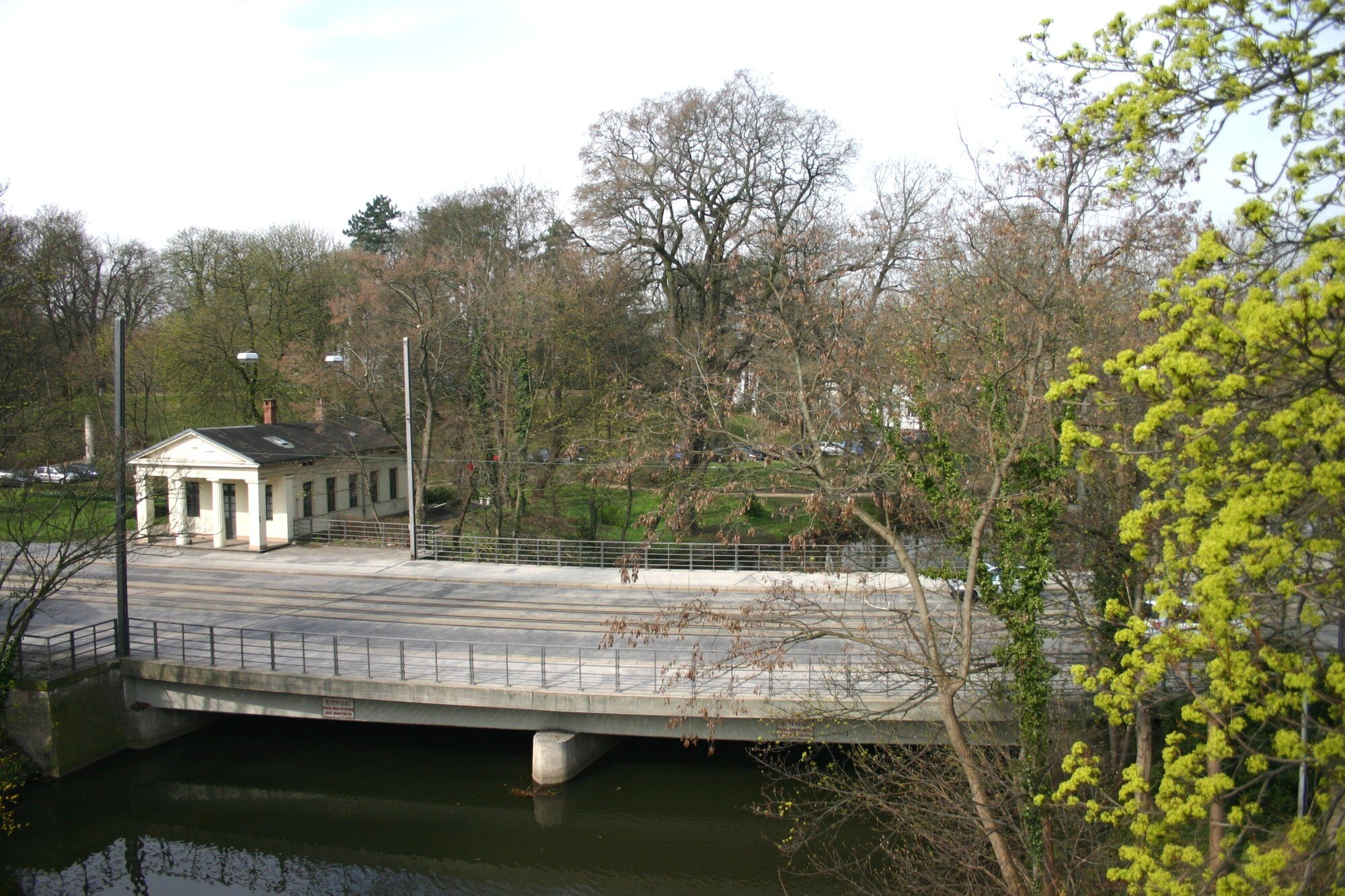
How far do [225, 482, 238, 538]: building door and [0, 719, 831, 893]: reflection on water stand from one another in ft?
41.6

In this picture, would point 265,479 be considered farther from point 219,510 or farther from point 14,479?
point 14,479

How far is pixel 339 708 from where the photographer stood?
17703mm

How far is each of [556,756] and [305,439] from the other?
20543 millimetres

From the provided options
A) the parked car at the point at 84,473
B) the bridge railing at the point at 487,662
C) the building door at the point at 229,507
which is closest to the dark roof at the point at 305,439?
the building door at the point at 229,507

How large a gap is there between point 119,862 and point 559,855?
7.20 m

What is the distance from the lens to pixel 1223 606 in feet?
17.5

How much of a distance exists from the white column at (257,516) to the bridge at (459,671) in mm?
5473

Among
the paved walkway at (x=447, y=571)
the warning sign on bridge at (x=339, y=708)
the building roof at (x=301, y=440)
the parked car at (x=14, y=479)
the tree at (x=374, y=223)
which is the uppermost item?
the tree at (x=374, y=223)

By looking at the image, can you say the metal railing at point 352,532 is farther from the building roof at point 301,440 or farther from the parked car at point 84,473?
the parked car at point 84,473

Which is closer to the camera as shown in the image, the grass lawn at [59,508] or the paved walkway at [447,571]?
the grass lawn at [59,508]

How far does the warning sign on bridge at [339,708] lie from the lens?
1762 centimetres

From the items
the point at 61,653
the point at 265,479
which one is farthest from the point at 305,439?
the point at 61,653

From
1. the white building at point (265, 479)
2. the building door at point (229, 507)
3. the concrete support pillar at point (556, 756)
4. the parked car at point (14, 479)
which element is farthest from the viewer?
the building door at point (229, 507)

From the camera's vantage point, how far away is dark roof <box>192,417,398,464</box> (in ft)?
100.0
